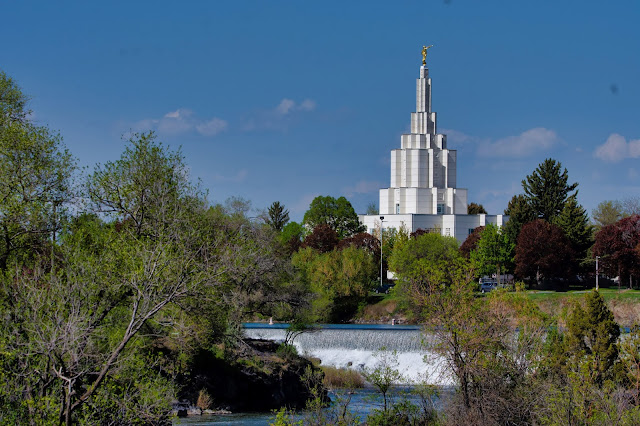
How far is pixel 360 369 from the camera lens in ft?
151

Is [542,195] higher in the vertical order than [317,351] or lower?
higher

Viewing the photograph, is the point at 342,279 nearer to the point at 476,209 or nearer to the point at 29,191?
the point at 29,191

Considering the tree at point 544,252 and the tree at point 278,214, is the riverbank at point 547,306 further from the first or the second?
the tree at point 278,214

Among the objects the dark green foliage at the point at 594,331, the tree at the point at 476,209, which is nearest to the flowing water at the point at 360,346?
the dark green foliage at the point at 594,331

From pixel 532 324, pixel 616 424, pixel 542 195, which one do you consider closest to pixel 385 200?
pixel 542 195

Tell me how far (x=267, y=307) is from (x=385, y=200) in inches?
2911

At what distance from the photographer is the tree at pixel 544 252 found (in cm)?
7888

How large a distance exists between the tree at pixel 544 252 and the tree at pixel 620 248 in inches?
164

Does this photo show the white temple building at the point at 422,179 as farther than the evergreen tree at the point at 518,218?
Yes

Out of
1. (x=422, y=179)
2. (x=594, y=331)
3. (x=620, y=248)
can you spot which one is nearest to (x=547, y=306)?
(x=620, y=248)

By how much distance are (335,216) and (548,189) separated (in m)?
30.2

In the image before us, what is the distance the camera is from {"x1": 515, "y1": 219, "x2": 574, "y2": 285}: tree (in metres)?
78.9

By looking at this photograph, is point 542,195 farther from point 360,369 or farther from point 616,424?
point 616,424

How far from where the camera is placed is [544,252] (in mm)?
79500
